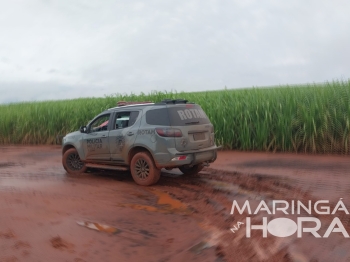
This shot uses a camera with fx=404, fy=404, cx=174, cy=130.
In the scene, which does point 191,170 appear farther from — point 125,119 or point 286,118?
point 286,118

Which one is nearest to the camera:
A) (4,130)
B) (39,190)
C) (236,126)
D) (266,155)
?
(39,190)

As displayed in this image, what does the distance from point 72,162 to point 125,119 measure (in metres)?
2.32

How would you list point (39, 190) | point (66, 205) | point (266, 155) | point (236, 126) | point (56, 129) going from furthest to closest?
point (56, 129) → point (236, 126) → point (266, 155) → point (39, 190) → point (66, 205)

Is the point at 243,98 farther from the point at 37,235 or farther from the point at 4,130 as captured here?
the point at 4,130

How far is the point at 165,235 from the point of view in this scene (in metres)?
5.43

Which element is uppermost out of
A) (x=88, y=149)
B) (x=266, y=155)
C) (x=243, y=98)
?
(x=243, y=98)

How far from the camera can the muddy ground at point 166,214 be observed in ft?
15.5

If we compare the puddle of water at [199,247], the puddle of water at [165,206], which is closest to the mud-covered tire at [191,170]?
the puddle of water at [165,206]

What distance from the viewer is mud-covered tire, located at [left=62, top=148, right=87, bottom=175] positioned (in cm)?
1070

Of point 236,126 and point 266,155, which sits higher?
point 236,126

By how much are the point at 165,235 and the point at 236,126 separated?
30.3 ft

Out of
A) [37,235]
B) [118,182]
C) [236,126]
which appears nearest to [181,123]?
[118,182]

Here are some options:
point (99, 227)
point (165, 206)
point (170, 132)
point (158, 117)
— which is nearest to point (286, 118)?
point (158, 117)

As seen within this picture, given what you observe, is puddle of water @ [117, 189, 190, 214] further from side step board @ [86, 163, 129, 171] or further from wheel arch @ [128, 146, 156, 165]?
side step board @ [86, 163, 129, 171]
